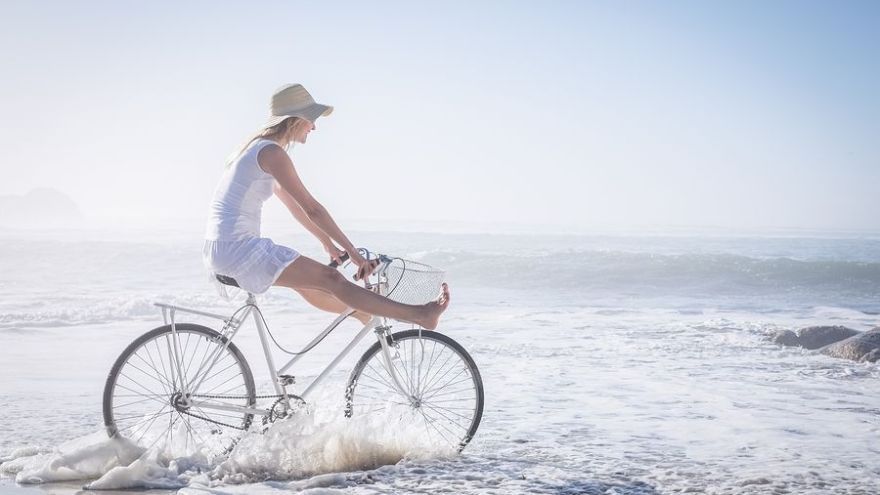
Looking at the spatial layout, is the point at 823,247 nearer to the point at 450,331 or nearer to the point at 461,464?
the point at 450,331

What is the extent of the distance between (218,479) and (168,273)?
70.7 feet

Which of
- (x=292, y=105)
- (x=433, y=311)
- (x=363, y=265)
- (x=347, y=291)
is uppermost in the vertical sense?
(x=292, y=105)

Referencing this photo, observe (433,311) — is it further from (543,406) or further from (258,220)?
(543,406)

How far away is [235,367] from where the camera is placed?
15.8 ft

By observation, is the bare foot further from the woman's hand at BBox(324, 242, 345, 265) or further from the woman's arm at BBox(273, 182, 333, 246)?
the woman's arm at BBox(273, 182, 333, 246)

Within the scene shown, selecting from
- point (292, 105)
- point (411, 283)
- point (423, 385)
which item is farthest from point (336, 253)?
point (423, 385)

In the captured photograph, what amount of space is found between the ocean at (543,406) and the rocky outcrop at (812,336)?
41 centimetres

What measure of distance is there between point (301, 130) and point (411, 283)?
1.02 meters

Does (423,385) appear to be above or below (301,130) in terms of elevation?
below

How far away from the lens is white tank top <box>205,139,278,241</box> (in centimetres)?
405

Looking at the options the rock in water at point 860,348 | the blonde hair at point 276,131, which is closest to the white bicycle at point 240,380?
the blonde hair at point 276,131

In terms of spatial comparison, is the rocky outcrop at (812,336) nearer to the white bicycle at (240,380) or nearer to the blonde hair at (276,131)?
the white bicycle at (240,380)

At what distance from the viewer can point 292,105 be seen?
4215 mm

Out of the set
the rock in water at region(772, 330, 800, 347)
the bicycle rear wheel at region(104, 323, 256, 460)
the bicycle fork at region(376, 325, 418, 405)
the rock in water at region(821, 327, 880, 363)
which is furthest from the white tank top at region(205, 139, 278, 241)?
the rock in water at region(772, 330, 800, 347)
